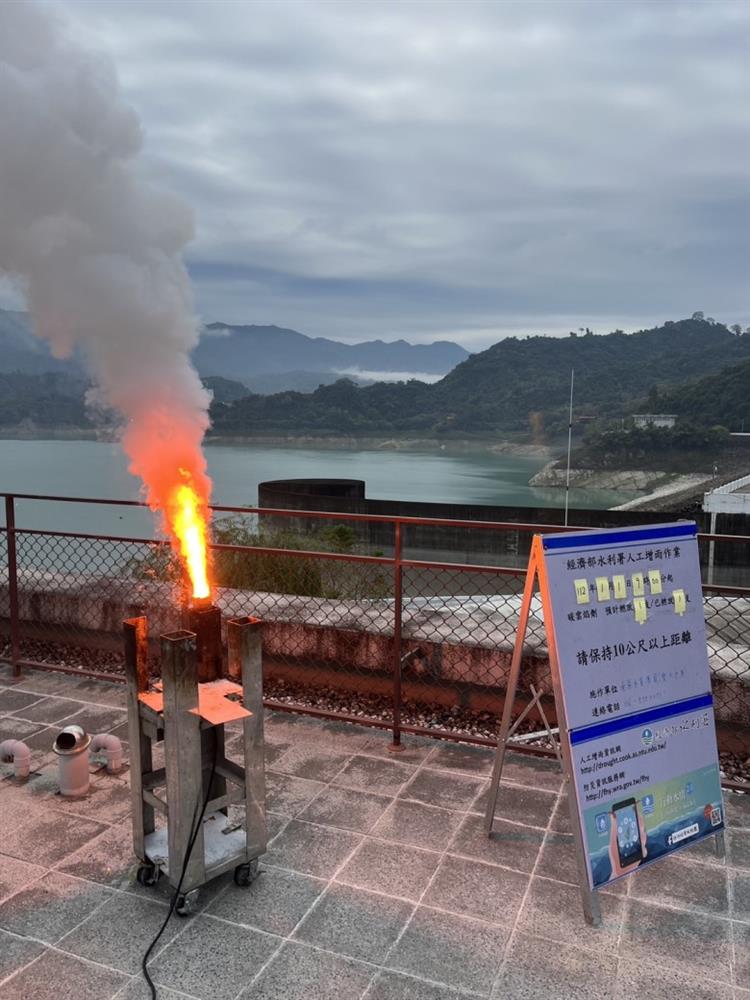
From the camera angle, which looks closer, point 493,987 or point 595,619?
point 493,987

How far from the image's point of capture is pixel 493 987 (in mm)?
2555

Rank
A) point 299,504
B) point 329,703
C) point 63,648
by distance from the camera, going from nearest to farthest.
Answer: point 329,703, point 63,648, point 299,504

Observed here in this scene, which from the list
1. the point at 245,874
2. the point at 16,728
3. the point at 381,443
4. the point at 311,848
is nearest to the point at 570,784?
the point at 311,848

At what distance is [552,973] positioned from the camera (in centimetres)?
262

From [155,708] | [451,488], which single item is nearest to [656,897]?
[155,708]

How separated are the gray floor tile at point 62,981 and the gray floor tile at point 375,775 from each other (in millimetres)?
1624

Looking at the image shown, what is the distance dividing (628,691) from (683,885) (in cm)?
91

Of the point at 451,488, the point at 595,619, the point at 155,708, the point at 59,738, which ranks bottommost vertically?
the point at 451,488

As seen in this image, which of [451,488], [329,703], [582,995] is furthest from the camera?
[451,488]

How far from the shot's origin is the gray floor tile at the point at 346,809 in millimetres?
3611

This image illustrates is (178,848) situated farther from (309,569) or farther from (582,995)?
(309,569)

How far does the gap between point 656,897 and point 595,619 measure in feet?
4.08

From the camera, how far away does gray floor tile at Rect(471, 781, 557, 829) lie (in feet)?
12.0

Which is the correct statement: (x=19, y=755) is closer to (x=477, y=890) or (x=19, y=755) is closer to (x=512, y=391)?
(x=477, y=890)
